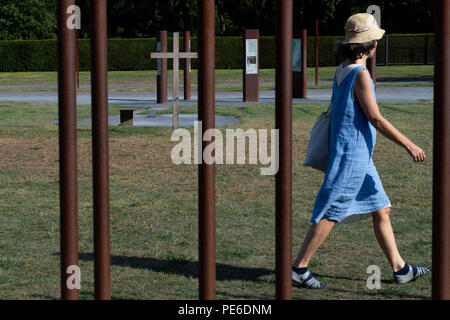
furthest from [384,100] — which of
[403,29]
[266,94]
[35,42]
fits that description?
[403,29]

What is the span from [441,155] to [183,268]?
10.2 ft

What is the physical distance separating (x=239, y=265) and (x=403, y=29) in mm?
54378

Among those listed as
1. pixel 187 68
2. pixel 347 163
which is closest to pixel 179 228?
pixel 347 163

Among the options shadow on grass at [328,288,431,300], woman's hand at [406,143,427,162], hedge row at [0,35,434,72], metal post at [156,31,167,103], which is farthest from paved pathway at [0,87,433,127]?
hedge row at [0,35,434,72]

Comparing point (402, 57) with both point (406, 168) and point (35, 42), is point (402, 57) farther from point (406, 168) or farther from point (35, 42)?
point (406, 168)

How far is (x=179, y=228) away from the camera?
6.70m

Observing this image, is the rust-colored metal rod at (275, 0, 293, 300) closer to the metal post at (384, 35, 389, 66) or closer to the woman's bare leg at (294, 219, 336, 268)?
the woman's bare leg at (294, 219, 336, 268)

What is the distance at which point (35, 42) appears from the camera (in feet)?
149

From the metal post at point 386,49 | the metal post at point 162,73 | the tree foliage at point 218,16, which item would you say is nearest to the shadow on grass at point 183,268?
the metal post at point 162,73

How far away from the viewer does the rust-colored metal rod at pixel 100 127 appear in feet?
8.50

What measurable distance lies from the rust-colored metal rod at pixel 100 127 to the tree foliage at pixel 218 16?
165ft

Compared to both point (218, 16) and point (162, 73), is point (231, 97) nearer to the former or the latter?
point (162, 73)

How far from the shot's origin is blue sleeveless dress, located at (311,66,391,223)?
15.2 ft

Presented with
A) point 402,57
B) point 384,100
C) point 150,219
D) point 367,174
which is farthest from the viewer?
point 402,57
